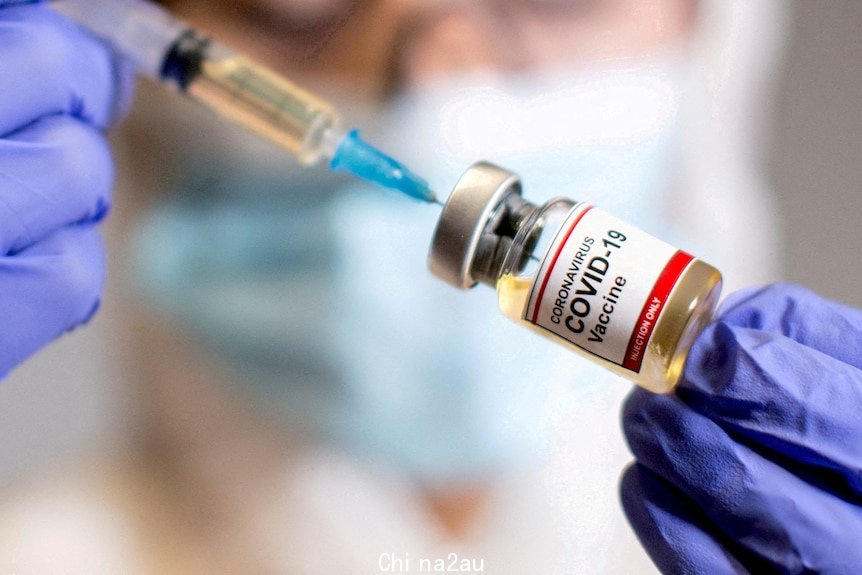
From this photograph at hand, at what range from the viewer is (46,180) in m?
0.77

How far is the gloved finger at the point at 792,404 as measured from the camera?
2.16 feet

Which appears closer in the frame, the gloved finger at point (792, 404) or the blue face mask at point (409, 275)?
the gloved finger at point (792, 404)

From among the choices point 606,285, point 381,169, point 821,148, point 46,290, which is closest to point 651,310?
point 606,285

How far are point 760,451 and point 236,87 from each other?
699 millimetres

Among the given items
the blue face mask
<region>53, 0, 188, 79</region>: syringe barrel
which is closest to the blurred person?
the blue face mask

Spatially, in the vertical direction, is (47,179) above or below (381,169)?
below

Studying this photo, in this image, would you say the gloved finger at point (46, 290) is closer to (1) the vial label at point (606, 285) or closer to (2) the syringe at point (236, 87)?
(2) the syringe at point (236, 87)

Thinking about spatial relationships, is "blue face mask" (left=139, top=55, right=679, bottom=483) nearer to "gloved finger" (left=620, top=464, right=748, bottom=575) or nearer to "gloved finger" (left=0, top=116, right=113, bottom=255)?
"gloved finger" (left=0, top=116, right=113, bottom=255)

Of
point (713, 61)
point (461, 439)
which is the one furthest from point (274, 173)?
point (713, 61)

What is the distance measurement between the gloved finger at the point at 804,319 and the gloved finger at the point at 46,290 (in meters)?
0.72

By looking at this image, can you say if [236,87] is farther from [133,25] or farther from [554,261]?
[554,261]

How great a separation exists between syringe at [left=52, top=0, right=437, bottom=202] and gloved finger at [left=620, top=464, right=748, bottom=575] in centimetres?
39

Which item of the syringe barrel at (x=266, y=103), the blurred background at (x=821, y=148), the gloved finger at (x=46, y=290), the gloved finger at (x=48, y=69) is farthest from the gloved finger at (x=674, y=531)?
the blurred background at (x=821, y=148)

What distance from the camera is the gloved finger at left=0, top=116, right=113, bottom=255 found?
0.75m
